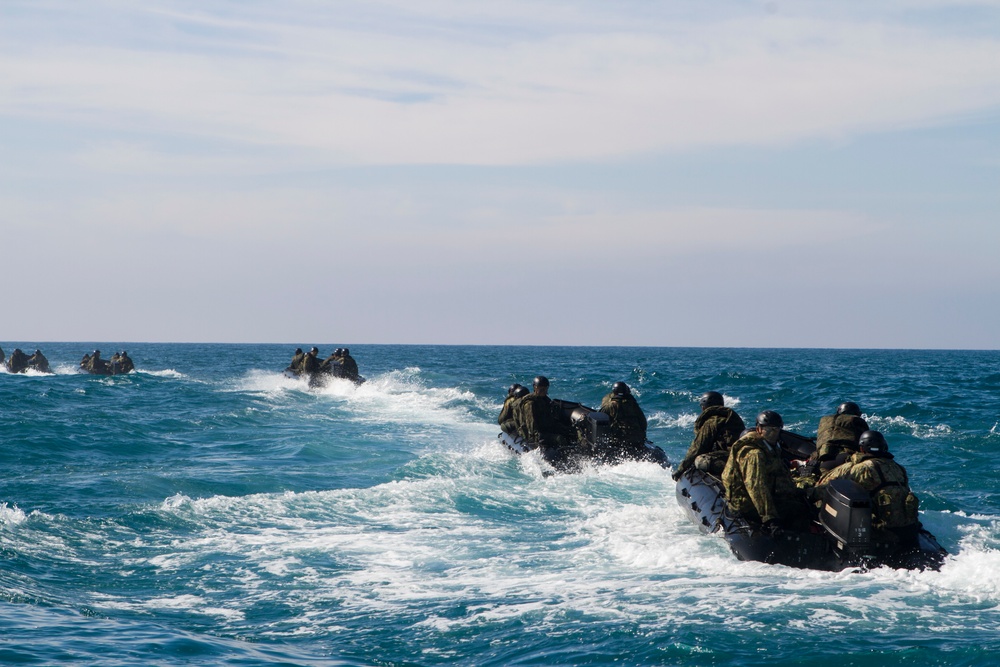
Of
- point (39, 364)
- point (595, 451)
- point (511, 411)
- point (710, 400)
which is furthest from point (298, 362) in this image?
point (710, 400)

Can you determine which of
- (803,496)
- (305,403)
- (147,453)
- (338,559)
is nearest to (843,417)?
(803,496)

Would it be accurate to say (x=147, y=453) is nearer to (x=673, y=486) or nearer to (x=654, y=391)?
(x=673, y=486)

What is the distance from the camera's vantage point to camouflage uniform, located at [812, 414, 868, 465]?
1177cm

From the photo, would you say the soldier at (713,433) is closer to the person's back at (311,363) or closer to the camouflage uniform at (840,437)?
the camouflage uniform at (840,437)

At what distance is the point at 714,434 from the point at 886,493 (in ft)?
12.0

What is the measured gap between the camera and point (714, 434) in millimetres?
13250

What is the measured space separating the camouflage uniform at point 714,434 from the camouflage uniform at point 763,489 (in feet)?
8.33

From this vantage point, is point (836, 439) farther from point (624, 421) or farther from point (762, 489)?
point (624, 421)

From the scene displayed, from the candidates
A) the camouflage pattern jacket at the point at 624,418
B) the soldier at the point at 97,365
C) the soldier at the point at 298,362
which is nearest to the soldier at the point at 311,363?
the soldier at the point at 298,362

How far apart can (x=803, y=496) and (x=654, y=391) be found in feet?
91.4

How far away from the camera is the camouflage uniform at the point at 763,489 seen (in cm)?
1023

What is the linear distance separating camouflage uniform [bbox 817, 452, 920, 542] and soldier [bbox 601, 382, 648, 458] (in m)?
6.92

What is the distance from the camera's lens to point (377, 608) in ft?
29.0

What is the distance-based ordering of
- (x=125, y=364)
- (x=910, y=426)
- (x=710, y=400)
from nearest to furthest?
(x=710, y=400), (x=910, y=426), (x=125, y=364)
